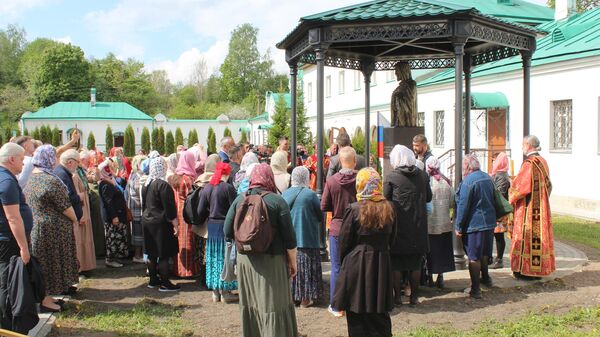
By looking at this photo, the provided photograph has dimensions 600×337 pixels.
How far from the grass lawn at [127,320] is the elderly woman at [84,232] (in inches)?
49.8

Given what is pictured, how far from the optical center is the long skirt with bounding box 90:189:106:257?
8.91 m

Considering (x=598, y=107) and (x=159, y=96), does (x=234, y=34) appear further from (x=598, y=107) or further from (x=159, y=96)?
(x=598, y=107)

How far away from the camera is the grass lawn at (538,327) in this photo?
5.54 m

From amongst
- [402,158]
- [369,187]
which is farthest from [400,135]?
[369,187]

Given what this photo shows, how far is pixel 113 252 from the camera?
9141 millimetres

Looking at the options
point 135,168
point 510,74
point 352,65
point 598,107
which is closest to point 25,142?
point 135,168

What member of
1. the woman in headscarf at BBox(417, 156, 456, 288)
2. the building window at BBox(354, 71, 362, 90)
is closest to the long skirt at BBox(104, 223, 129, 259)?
the woman in headscarf at BBox(417, 156, 456, 288)

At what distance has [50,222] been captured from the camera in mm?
6281

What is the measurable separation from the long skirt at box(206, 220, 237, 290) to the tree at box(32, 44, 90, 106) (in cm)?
6638

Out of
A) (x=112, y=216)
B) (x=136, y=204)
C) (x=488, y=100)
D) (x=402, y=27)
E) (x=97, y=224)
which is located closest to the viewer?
(x=402, y=27)

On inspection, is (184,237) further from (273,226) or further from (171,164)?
(273,226)

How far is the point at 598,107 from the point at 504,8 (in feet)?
43.9

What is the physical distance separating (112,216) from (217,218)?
2.88 meters

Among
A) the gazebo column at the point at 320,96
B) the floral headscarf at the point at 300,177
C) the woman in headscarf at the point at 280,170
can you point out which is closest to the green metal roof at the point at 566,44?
the gazebo column at the point at 320,96
